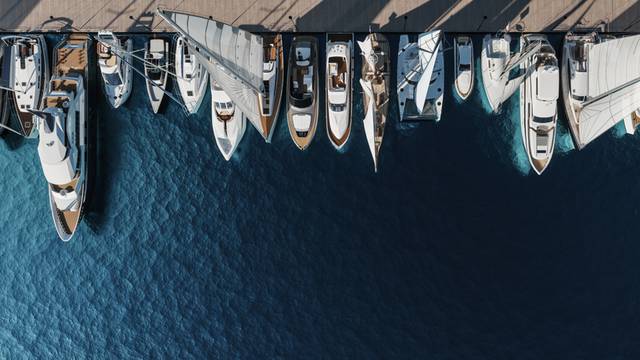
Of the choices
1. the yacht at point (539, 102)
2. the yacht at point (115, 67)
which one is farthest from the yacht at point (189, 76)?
the yacht at point (539, 102)

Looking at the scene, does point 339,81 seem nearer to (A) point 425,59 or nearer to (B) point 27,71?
(A) point 425,59

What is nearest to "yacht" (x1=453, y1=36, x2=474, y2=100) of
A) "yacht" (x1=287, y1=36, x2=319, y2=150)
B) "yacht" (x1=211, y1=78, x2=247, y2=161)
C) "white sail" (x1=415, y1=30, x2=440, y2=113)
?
"white sail" (x1=415, y1=30, x2=440, y2=113)

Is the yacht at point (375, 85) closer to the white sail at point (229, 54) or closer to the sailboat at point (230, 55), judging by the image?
the sailboat at point (230, 55)

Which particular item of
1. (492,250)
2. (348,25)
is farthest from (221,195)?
(492,250)

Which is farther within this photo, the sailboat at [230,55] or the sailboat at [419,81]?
the sailboat at [419,81]

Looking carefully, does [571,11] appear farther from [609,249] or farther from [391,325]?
[391,325]

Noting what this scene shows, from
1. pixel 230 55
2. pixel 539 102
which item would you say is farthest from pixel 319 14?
pixel 539 102

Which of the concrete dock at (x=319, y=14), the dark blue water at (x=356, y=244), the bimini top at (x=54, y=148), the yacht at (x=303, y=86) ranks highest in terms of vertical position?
the concrete dock at (x=319, y=14)

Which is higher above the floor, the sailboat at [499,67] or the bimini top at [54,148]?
the sailboat at [499,67]

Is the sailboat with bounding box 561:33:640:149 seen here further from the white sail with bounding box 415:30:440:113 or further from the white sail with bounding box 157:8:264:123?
the white sail with bounding box 157:8:264:123
